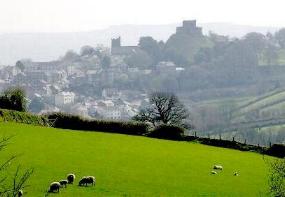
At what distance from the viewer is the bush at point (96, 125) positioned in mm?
73125

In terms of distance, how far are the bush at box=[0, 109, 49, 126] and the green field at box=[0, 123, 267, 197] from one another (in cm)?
404

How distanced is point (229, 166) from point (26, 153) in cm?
1721

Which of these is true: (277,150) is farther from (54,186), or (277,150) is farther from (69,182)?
(54,186)

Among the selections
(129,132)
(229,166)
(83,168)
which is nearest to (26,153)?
(83,168)

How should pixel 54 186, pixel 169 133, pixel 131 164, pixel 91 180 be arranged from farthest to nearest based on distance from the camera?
pixel 169 133, pixel 131 164, pixel 91 180, pixel 54 186

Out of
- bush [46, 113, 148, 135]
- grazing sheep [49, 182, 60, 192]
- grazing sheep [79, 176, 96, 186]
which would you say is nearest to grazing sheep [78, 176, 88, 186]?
grazing sheep [79, 176, 96, 186]

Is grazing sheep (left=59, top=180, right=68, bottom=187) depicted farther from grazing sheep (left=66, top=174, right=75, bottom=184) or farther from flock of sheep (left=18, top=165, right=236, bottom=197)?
grazing sheep (left=66, top=174, right=75, bottom=184)

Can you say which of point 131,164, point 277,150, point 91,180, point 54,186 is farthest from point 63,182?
point 277,150

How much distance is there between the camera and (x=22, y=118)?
224 feet

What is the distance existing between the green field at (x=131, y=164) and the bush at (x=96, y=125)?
27.6ft

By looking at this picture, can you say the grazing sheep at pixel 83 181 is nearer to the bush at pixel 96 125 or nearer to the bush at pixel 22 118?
the bush at pixel 22 118

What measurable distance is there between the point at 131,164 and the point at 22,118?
2647 cm

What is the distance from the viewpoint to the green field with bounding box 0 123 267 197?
1417 inches

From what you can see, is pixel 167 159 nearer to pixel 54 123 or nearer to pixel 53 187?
pixel 53 187
